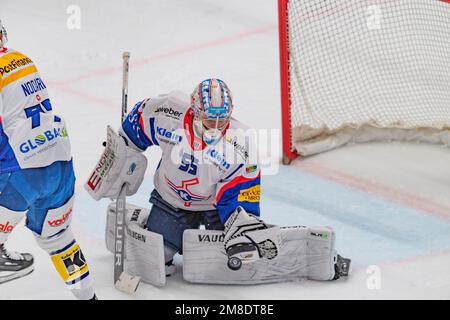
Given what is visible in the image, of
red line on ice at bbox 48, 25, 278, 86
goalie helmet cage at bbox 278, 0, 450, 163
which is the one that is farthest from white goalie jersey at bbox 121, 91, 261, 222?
red line on ice at bbox 48, 25, 278, 86

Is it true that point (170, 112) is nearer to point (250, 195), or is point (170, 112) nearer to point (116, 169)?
point (116, 169)

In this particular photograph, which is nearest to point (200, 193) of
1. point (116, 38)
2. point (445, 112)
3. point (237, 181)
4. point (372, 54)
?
point (237, 181)

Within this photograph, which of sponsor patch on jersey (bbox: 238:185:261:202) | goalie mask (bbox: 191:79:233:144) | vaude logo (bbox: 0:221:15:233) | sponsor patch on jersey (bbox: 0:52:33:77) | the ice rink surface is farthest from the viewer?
the ice rink surface

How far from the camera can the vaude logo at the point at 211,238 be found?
5.11 metres

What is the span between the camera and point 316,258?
5.22 m

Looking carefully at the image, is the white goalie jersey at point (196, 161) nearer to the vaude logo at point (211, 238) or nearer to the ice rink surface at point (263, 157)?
the vaude logo at point (211, 238)

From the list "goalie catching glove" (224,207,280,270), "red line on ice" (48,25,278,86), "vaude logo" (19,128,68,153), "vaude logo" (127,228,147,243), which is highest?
"vaude logo" (19,128,68,153)

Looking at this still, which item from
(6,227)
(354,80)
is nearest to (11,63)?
(6,227)

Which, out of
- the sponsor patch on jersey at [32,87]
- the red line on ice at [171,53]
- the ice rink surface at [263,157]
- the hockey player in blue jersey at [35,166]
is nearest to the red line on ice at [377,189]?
the ice rink surface at [263,157]

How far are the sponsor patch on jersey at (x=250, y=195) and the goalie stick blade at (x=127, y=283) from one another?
545 millimetres

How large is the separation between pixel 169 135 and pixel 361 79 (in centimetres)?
224

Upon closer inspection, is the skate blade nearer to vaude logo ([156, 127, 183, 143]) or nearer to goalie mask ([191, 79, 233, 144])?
vaude logo ([156, 127, 183, 143])

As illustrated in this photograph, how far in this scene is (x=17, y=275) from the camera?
517 cm

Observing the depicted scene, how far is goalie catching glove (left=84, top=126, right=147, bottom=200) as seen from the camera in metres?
5.28
